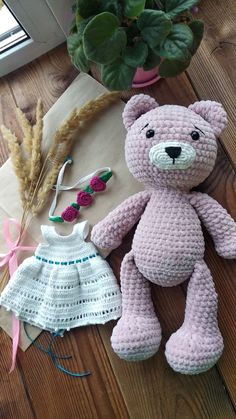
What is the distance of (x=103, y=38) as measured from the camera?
650mm

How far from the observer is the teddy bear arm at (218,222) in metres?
0.73

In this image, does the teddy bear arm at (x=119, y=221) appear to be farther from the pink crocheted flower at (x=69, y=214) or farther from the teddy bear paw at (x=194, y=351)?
the teddy bear paw at (x=194, y=351)

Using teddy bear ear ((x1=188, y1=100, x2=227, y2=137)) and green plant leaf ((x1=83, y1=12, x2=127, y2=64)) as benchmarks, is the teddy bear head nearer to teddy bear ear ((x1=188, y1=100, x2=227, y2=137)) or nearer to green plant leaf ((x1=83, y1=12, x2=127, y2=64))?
teddy bear ear ((x1=188, y1=100, x2=227, y2=137))

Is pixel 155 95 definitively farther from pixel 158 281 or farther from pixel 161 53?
pixel 158 281

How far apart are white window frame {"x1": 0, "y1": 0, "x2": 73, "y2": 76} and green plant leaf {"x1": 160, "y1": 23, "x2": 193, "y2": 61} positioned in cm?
28

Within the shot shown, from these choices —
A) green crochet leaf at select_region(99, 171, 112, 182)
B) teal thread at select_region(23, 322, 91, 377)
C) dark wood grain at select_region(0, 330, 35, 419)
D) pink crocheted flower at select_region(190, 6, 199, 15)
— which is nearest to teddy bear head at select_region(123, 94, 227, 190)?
green crochet leaf at select_region(99, 171, 112, 182)

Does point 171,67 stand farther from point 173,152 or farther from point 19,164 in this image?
point 19,164

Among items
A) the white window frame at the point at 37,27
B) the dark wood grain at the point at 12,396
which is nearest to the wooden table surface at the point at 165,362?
the dark wood grain at the point at 12,396

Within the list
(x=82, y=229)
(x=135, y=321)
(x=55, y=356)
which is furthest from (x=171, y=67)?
(x=55, y=356)

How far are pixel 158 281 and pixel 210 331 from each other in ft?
0.40

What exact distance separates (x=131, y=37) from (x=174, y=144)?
0.68 feet

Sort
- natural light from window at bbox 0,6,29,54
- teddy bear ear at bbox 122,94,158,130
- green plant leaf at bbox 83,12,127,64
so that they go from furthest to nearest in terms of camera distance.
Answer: natural light from window at bbox 0,6,29,54, teddy bear ear at bbox 122,94,158,130, green plant leaf at bbox 83,12,127,64

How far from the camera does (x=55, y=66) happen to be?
93cm

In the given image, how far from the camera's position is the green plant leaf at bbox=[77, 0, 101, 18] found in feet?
2.23
